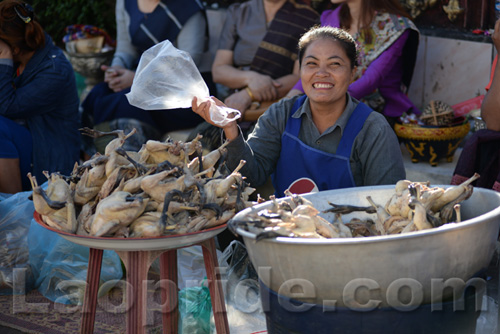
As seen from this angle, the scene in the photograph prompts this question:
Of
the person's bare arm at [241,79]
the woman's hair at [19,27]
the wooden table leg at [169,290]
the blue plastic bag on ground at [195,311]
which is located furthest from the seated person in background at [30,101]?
the wooden table leg at [169,290]

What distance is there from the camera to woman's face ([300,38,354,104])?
8.78 ft

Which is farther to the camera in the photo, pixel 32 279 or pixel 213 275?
pixel 32 279

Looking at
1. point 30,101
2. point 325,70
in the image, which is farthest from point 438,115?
point 30,101

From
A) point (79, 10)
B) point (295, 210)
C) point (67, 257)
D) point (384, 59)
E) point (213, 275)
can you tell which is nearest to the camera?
point (295, 210)

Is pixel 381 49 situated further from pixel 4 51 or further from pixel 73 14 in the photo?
pixel 73 14

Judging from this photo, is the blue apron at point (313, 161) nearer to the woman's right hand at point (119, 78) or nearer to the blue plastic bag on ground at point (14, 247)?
the blue plastic bag on ground at point (14, 247)

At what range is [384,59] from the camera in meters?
3.95

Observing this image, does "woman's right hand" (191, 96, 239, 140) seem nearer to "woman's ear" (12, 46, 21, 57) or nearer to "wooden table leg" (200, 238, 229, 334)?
"wooden table leg" (200, 238, 229, 334)

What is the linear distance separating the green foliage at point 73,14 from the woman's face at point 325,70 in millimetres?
3952

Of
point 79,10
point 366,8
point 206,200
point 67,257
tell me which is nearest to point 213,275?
point 206,200

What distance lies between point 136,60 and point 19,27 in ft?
3.95

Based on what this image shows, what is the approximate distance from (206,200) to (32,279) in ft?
5.63

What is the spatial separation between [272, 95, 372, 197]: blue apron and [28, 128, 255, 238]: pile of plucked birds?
0.49 m

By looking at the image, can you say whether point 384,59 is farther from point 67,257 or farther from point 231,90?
point 67,257
